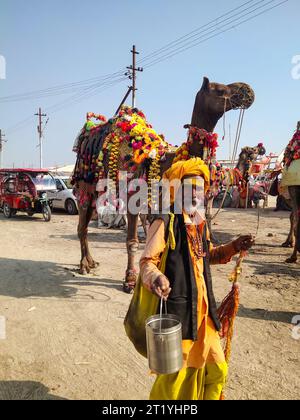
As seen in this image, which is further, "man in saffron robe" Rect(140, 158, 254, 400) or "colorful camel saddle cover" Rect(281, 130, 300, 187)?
"colorful camel saddle cover" Rect(281, 130, 300, 187)

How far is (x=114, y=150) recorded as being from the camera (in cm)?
557

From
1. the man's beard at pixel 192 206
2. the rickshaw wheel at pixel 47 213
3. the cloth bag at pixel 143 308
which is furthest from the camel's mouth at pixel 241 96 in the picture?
the rickshaw wheel at pixel 47 213

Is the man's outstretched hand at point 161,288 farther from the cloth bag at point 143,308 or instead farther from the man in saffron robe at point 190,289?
the cloth bag at point 143,308

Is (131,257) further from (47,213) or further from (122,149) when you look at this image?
(47,213)

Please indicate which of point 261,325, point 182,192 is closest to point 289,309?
point 261,325

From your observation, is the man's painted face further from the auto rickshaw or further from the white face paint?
the auto rickshaw

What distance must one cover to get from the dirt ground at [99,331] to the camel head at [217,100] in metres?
2.44

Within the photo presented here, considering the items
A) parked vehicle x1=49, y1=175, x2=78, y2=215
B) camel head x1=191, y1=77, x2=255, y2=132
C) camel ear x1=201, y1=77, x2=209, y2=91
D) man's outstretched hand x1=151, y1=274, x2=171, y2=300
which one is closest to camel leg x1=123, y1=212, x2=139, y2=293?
camel head x1=191, y1=77, x2=255, y2=132

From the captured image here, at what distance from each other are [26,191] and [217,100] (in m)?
11.8

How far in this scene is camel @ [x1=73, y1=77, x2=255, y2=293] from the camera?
446 centimetres

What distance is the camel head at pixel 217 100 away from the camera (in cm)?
443

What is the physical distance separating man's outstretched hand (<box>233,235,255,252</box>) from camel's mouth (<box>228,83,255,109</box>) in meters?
2.28

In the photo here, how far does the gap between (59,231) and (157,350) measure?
9.54 metres
